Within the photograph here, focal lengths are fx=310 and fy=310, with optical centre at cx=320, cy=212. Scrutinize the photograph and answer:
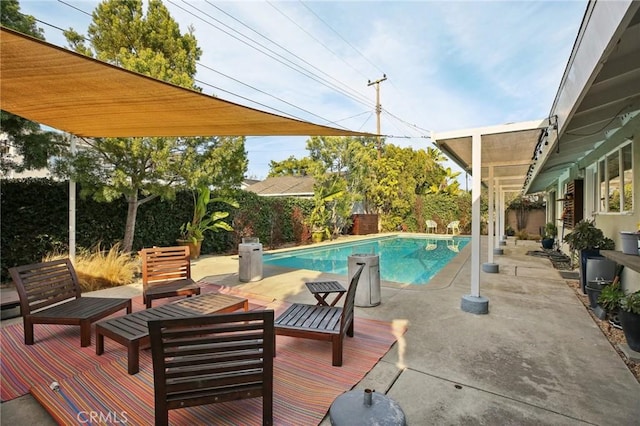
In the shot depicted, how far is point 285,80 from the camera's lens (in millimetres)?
18000

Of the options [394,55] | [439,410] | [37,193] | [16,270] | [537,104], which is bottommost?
[439,410]

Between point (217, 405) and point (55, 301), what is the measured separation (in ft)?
11.2

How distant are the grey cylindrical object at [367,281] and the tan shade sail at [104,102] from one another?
2.30 meters

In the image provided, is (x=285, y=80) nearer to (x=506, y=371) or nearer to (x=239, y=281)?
(x=239, y=281)

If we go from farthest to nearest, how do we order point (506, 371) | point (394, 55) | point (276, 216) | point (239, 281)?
point (276, 216), point (394, 55), point (239, 281), point (506, 371)

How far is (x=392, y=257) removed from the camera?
14.8 m

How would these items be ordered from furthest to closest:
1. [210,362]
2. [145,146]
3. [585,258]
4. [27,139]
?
[145,146] → [27,139] → [585,258] → [210,362]

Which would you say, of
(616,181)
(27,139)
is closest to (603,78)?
(616,181)

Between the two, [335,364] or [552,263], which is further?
[552,263]

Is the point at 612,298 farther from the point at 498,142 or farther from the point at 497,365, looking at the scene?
the point at 498,142

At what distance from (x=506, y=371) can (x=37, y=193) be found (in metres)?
10.5

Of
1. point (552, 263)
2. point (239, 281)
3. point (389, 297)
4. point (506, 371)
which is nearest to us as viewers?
point (506, 371)

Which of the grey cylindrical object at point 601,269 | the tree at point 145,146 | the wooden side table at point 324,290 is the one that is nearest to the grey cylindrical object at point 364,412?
the wooden side table at point 324,290

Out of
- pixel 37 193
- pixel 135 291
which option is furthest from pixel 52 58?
pixel 37 193
